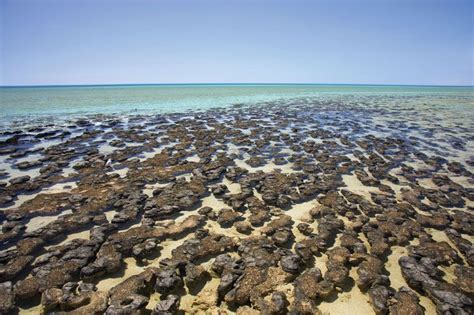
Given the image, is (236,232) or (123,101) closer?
(236,232)

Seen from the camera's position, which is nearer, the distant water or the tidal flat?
the tidal flat

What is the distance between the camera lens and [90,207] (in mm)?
8359

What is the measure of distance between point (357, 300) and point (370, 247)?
1895 mm

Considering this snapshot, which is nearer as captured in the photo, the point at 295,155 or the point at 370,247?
the point at 370,247

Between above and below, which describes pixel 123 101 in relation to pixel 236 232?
above

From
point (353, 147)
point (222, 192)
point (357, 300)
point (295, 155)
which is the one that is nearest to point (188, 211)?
point (222, 192)

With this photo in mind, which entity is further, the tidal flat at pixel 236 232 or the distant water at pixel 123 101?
the distant water at pixel 123 101

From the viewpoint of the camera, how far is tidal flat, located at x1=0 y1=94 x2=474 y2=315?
4965mm

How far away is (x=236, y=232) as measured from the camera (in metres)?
7.32

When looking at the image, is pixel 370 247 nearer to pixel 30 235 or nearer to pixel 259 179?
pixel 259 179

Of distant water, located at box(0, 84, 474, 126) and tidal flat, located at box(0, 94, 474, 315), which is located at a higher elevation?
distant water, located at box(0, 84, 474, 126)

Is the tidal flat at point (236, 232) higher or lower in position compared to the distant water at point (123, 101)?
lower

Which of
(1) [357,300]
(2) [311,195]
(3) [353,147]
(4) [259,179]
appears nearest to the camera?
(1) [357,300]

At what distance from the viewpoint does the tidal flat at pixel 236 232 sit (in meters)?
4.96
